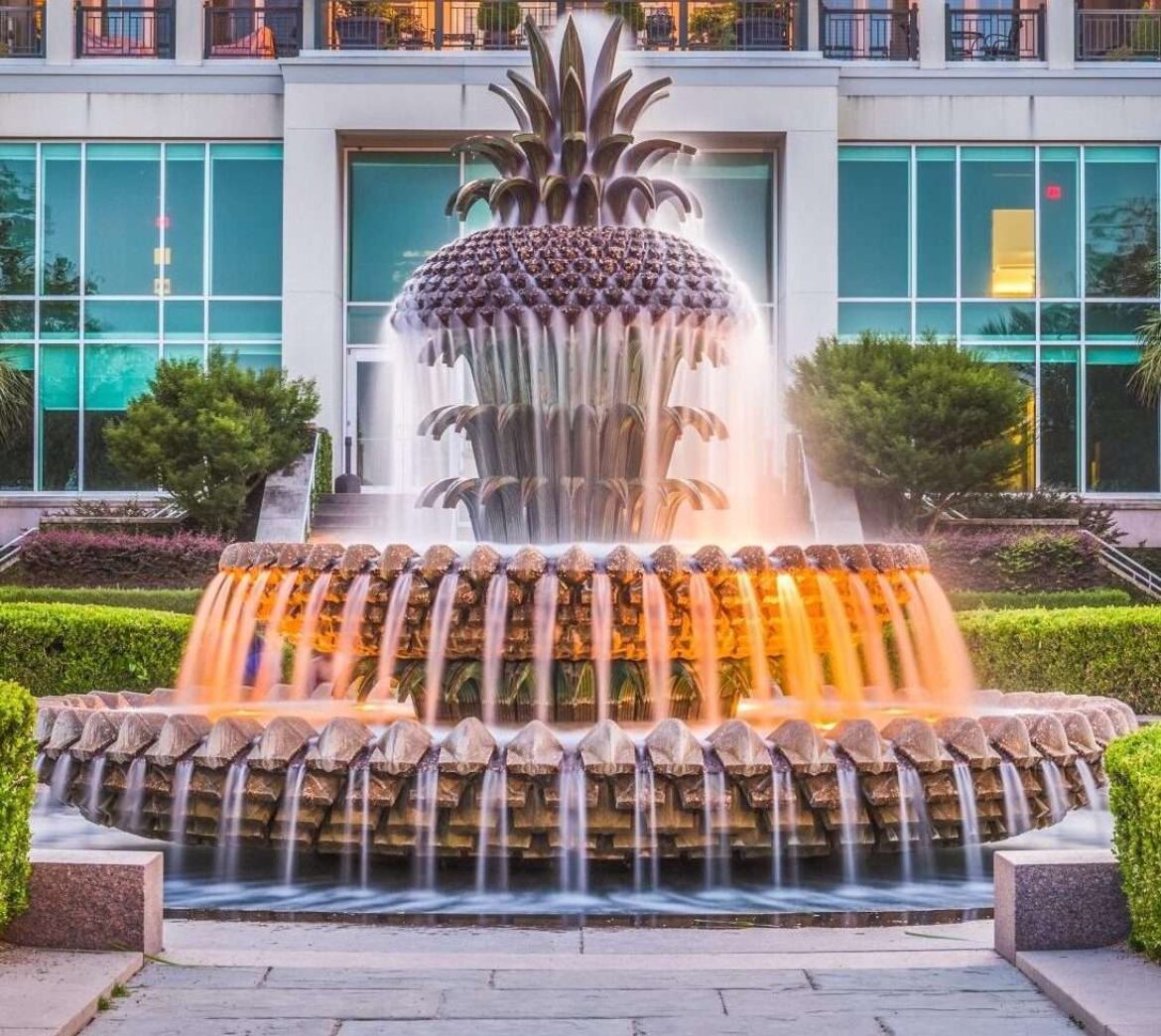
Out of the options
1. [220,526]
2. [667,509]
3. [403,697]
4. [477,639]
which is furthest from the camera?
[220,526]

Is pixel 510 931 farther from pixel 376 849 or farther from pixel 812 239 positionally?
pixel 812 239

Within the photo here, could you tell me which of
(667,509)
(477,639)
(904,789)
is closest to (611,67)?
(667,509)

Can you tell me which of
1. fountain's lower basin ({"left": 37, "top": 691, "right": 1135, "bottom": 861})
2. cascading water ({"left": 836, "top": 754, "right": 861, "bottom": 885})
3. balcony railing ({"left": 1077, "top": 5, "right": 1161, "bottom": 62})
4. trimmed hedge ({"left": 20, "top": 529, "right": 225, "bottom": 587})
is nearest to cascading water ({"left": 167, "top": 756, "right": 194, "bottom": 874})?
fountain's lower basin ({"left": 37, "top": 691, "right": 1135, "bottom": 861})

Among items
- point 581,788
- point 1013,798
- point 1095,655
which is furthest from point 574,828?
point 1095,655

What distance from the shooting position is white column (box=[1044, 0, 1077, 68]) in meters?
33.9

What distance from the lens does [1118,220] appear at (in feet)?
111

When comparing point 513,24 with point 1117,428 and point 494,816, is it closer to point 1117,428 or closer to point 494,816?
point 1117,428

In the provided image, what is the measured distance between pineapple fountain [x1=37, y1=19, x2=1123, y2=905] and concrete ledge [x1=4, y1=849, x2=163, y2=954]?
176 centimetres

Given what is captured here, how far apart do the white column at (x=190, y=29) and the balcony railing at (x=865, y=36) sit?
A: 11937 mm

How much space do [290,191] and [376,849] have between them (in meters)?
26.4

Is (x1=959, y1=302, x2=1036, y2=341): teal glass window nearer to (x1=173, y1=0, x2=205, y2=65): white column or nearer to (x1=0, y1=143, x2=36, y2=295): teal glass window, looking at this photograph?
(x1=173, y1=0, x2=205, y2=65): white column

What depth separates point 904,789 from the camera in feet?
25.5

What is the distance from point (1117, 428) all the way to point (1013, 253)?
3837mm

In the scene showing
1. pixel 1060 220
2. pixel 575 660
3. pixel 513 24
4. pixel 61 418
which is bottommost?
pixel 575 660
